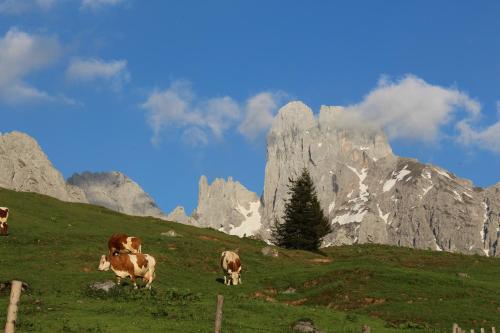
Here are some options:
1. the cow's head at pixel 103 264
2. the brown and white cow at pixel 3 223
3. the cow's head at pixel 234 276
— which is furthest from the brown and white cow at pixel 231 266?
the brown and white cow at pixel 3 223

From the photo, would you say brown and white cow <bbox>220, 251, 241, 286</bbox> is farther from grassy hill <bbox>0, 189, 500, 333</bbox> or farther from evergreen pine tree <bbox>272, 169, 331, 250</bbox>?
evergreen pine tree <bbox>272, 169, 331, 250</bbox>

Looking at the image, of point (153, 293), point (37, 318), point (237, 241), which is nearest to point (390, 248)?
point (237, 241)

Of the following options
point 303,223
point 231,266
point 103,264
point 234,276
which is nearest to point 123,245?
point 103,264

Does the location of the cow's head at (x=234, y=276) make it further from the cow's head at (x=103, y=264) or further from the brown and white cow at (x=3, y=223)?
the brown and white cow at (x=3, y=223)

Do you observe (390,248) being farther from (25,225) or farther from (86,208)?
(25,225)

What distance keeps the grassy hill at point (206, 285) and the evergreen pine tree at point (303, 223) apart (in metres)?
3.39

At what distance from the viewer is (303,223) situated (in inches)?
3462

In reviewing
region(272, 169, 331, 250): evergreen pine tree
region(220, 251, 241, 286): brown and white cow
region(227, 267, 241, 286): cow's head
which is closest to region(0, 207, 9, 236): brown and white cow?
region(220, 251, 241, 286): brown and white cow

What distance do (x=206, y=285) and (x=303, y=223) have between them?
3940 cm

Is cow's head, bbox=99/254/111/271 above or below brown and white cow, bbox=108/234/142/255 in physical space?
below

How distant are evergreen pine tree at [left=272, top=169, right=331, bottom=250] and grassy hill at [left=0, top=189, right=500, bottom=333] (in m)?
A: 3.39

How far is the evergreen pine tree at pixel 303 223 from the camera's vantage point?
8706 cm

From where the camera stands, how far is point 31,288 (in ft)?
128

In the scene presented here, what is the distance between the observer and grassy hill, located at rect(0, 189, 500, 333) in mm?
31141
